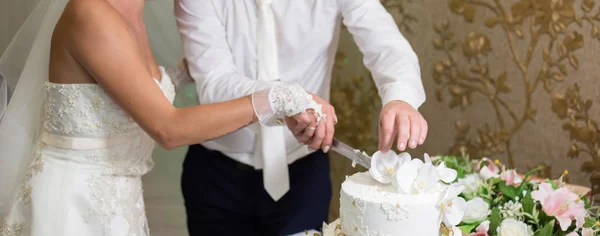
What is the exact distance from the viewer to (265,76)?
1916 millimetres

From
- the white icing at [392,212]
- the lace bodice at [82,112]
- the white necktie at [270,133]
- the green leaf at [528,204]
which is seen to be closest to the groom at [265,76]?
the white necktie at [270,133]

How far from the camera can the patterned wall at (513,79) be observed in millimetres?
2383

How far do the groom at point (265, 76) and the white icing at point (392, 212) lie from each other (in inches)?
21.0

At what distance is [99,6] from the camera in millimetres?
1491

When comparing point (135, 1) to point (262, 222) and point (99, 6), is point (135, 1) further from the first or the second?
point (262, 222)

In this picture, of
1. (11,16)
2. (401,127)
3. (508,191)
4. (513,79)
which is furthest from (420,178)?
(513,79)

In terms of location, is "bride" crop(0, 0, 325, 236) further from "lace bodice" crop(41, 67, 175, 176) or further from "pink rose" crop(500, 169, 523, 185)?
"pink rose" crop(500, 169, 523, 185)

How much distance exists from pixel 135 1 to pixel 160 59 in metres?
0.80

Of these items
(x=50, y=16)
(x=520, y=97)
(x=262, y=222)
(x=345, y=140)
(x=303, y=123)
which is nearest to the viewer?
(x=303, y=123)

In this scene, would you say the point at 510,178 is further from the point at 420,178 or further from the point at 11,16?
the point at 11,16

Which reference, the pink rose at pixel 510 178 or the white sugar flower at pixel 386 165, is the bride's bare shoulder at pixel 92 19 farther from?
the pink rose at pixel 510 178

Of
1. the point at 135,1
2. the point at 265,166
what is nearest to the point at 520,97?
the point at 265,166

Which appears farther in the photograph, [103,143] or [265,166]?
[265,166]

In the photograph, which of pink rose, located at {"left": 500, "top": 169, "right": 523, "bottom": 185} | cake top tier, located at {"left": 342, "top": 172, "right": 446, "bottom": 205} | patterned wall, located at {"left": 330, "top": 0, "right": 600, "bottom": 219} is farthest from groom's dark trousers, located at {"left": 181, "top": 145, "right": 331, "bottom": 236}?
patterned wall, located at {"left": 330, "top": 0, "right": 600, "bottom": 219}
